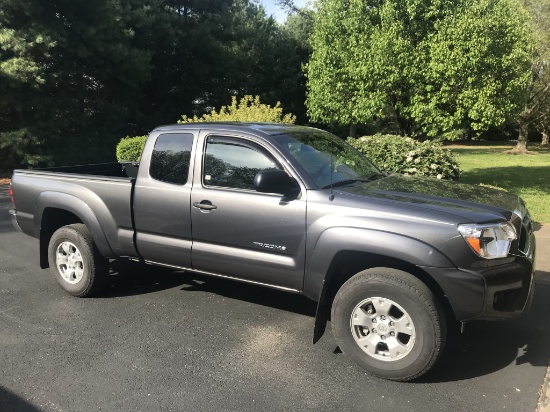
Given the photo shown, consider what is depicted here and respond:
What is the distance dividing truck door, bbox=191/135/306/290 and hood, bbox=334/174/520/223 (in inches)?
20.8

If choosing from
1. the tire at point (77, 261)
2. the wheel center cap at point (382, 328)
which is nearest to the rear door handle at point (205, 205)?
the tire at point (77, 261)

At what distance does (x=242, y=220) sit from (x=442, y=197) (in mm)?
1585

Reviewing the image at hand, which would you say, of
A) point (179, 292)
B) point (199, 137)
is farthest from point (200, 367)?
point (199, 137)

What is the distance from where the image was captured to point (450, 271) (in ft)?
10.7

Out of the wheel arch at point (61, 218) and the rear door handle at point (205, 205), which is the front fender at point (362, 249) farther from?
the wheel arch at point (61, 218)

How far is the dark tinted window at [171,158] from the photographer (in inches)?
176

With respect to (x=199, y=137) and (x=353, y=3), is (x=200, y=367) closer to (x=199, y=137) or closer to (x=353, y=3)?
(x=199, y=137)

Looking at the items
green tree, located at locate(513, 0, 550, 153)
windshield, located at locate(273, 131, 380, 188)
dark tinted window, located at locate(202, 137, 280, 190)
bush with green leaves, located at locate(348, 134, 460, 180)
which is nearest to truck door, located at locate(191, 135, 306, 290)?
dark tinted window, located at locate(202, 137, 280, 190)

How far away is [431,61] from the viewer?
36.3 ft

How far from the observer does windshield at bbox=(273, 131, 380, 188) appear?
4.09 metres

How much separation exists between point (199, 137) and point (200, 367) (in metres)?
2.00

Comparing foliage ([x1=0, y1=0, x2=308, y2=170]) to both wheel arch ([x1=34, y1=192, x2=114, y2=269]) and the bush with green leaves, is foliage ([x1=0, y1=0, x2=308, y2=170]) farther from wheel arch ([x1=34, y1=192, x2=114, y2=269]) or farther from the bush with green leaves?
wheel arch ([x1=34, y1=192, x2=114, y2=269])

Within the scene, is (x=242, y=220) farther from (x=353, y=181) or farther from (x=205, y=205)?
(x=353, y=181)

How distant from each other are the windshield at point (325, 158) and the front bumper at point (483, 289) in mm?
1221
